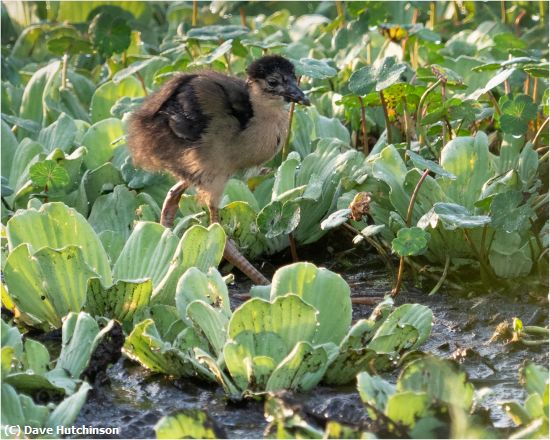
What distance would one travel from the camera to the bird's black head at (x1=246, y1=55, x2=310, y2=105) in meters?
4.81

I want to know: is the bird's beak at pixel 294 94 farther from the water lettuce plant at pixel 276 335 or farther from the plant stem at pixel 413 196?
the water lettuce plant at pixel 276 335

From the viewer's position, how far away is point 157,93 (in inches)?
193

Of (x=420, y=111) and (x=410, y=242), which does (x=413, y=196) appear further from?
(x=420, y=111)

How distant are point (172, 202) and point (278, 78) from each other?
739 millimetres

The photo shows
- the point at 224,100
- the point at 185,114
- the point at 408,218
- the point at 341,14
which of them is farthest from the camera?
the point at 341,14

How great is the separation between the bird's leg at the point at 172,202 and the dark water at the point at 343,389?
1103 mm

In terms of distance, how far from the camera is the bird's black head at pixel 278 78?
15.8 ft

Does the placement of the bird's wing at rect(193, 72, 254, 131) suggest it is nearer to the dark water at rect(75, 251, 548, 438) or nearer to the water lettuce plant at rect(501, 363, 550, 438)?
the dark water at rect(75, 251, 548, 438)

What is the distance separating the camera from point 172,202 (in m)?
4.93

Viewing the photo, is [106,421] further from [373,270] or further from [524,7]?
[524,7]

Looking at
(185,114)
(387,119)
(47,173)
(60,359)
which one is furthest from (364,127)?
(60,359)

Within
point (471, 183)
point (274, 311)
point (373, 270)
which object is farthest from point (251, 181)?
point (274, 311)

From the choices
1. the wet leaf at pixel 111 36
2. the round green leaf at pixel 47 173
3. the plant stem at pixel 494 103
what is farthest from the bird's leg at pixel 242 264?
the wet leaf at pixel 111 36

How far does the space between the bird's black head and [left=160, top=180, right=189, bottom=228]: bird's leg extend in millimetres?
572
